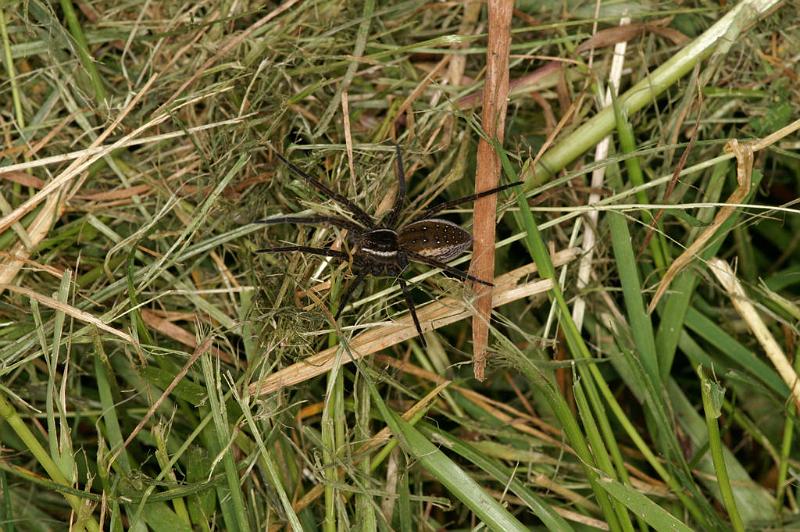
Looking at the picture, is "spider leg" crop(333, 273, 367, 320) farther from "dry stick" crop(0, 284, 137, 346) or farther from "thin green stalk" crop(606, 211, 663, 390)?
"thin green stalk" crop(606, 211, 663, 390)

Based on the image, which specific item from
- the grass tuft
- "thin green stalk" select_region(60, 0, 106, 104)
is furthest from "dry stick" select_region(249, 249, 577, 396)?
"thin green stalk" select_region(60, 0, 106, 104)

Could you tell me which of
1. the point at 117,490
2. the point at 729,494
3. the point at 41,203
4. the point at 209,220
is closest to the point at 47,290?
the point at 41,203

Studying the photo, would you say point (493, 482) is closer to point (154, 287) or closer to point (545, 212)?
point (545, 212)

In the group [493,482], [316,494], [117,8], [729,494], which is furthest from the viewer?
[117,8]

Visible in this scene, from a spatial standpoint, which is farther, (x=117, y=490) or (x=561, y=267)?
(x=561, y=267)

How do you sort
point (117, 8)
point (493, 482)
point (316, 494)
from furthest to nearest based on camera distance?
point (117, 8) → point (493, 482) → point (316, 494)
